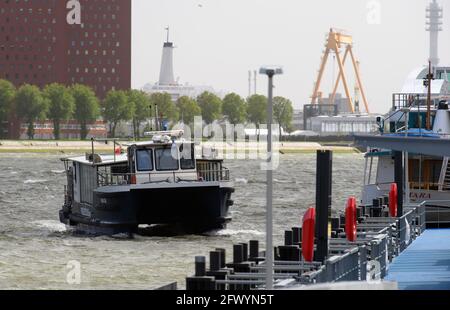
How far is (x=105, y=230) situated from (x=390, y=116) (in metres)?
11.1

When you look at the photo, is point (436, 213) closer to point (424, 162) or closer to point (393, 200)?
point (424, 162)

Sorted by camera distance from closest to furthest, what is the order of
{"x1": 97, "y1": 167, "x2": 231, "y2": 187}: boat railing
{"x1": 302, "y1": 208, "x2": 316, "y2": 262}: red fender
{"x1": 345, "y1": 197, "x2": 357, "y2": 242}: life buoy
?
Answer: {"x1": 302, "y1": 208, "x2": 316, "y2": 262}: red fender < {"x1": 345, "y1": 197, "x2": 357, "y2": 242}: life buoy < {"x1": 97, "y1": 167, "x2": 231, "y2": 187}: boat railing

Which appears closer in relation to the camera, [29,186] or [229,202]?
[229,202]

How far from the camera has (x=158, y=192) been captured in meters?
50.1

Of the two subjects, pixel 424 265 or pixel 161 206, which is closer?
pixel 424 265

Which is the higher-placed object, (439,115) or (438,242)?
(439,115)

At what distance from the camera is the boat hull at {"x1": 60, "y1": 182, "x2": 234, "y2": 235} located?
5009 centimetres

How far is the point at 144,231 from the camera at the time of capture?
5159cm

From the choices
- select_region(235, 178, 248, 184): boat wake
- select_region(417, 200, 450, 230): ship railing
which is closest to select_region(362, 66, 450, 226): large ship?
select_region(417, 200, 450, 230): ship railing

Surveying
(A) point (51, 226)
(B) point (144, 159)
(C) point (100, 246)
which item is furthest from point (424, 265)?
(A) point (51, 226)

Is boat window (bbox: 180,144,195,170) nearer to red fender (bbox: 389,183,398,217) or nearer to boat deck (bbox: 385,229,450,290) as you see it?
boat deck (bbox: 385,229,450,290)

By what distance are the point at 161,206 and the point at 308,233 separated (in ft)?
83.2
